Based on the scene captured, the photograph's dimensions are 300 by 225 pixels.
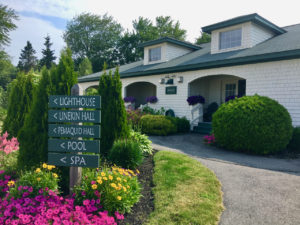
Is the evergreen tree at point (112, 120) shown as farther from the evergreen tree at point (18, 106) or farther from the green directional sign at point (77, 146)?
the evergreen tree at point (18, 106)

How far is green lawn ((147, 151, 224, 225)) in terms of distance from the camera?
2.97 meters

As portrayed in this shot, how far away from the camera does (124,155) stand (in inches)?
182

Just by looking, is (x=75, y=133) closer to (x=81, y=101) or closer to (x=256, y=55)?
(x=81, y=101)

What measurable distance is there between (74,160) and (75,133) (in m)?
0.39

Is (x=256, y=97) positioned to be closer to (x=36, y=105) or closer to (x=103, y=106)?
(x=103, y=106)

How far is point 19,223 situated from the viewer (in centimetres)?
258

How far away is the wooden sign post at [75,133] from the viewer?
325cm

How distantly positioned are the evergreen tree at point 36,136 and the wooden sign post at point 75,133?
1.43ft

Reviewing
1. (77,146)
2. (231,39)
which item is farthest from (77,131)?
(231,39)

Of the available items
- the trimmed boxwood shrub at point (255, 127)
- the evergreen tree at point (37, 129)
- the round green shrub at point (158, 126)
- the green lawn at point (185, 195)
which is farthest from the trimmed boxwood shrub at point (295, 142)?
the evergreen tree at point (37, 129)

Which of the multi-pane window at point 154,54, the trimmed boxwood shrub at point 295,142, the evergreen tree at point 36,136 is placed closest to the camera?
the evergreen tree at point 36,136

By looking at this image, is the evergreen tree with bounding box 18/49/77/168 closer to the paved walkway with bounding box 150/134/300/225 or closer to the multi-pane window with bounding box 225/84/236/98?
the paved walkway with bounding box 150/134/300/225

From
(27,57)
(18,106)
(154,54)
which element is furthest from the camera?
(27,57)

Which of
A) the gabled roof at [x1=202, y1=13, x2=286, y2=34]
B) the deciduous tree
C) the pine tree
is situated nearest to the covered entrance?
the gabled roof at [x1=202, y1=13, x2=286, y2=34]
